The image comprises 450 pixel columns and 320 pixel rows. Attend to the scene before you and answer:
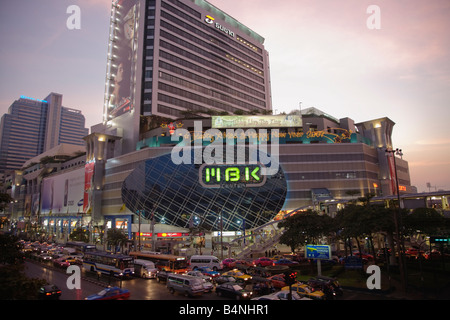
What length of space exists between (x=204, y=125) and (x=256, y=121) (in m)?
15.1

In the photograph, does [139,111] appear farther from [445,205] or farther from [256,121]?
[445,205]

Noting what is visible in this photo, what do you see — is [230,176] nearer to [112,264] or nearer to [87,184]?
[112,264]

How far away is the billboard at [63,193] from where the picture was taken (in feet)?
321

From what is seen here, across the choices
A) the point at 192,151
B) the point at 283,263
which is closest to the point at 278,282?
the point at 283,263

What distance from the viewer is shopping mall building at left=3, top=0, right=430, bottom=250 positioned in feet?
231

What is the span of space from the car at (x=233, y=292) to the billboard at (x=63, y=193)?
8119 cm

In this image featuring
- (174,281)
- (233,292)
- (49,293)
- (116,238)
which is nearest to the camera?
(49,293)

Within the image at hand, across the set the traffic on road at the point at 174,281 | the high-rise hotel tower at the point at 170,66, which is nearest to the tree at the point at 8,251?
the traffic on road at the point at 174,281

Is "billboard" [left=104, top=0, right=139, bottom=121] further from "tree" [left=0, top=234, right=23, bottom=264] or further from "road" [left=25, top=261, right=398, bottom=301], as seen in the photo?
"tree" [left=0, top=234, right=23, bottom=264]

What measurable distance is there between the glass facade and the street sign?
34085mm

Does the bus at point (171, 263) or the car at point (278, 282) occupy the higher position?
the bus at point (171, 263)

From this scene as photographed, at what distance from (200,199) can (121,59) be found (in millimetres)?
66815

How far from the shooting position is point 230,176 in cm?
7150

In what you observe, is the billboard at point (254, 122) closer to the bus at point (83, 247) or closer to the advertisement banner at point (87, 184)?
the advertisement banner at point (87, 184)
